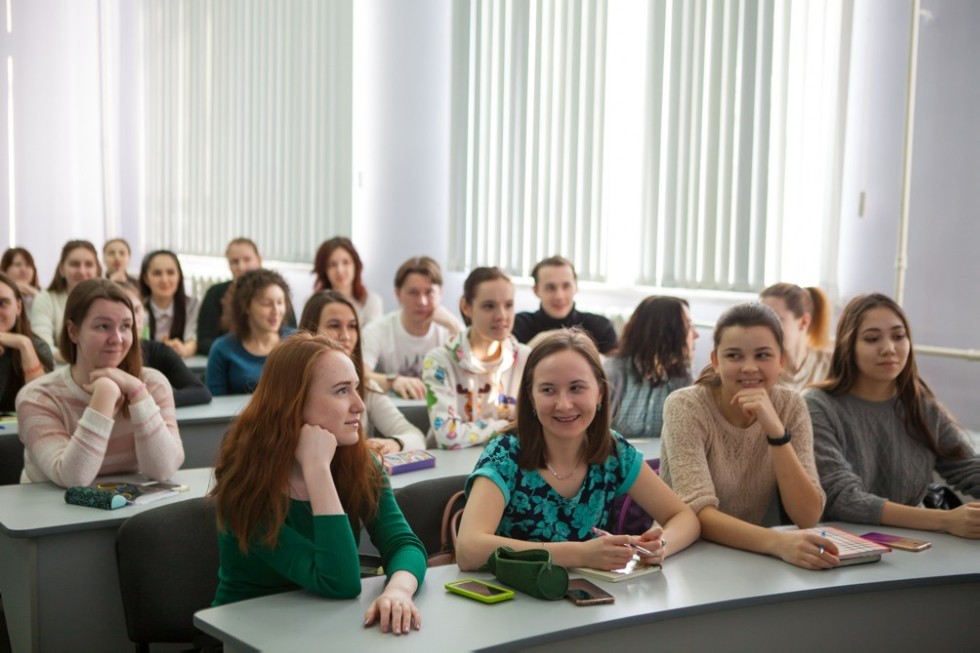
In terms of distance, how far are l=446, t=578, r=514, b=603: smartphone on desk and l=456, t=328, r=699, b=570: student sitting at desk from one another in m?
0.18

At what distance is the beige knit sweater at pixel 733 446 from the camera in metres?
2.79

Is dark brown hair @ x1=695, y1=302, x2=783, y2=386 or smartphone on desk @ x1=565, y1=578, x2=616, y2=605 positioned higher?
dark brown hair @ x1=695, y1=302, x2=783, y2=386

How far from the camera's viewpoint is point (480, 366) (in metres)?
4.18

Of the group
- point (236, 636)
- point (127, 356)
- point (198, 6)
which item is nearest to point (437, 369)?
point (127, 356)

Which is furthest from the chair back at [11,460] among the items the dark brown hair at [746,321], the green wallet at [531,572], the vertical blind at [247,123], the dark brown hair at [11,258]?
the vertical blind at [247,123]

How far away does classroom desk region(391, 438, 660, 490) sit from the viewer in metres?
3.32

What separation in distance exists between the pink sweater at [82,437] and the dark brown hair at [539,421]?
4.04 feet

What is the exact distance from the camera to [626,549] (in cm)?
226

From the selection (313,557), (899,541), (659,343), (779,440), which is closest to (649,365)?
(659,343)

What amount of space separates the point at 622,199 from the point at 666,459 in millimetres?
3434

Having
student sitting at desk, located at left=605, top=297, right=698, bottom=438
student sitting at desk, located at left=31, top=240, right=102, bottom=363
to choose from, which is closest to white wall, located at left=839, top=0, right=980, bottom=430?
student sitting at desk, located at left=605, top=297, right=698, bottom=438

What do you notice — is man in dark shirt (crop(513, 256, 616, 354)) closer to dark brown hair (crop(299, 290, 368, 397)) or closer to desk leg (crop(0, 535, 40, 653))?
dark brown hair (crop(299, 290, 368, 397))

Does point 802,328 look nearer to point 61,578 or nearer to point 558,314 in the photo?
point 558,314

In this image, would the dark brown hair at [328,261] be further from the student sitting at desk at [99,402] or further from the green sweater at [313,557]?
the green sweater at [313,557]
